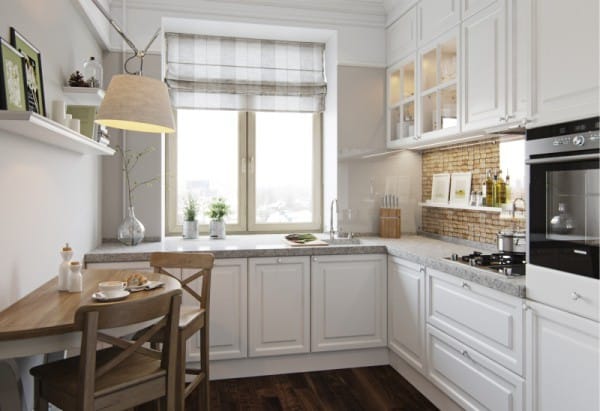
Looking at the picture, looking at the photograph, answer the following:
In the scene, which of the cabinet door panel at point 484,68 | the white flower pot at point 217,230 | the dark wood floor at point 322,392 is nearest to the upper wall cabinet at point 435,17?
the cabinet door panel at point 484,68

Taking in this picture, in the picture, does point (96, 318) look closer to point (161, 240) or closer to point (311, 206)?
point (161, 240)

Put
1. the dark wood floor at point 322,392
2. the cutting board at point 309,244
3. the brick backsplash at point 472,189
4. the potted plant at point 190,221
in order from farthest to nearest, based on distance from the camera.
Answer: the potted plant at point 190,221, the cutting board at point 309,244, the brick backsplash at point 472,189, the dark wood floor at point 322,392

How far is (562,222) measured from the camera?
188 centimetres

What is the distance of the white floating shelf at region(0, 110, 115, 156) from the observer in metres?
1.57

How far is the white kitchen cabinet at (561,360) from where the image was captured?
1.74 metres

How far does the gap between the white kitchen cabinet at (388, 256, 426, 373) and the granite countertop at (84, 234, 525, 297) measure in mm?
89

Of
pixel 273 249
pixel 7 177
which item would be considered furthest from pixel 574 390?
pixel 7 177

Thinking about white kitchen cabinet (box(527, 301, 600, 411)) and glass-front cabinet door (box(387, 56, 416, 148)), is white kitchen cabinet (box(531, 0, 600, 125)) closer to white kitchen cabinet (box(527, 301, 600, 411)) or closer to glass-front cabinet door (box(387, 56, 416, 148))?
white kitchen cabinet (box(527, 301, 600, 411))

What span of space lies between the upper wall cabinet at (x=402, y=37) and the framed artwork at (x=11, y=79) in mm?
2560

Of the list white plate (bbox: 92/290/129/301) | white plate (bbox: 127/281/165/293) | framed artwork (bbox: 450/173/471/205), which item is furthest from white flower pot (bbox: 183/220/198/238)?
Result: framed artwork (bbox: 450/173/471/205)

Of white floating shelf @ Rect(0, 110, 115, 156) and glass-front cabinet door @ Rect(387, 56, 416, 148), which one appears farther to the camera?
glass-front cabinet door @ Rect(387, 56, 416, 148)

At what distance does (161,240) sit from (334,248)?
127cm

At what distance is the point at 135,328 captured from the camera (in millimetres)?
1735

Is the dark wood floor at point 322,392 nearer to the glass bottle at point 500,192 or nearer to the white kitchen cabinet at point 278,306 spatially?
the white kitchen cabinet at point 278,306
